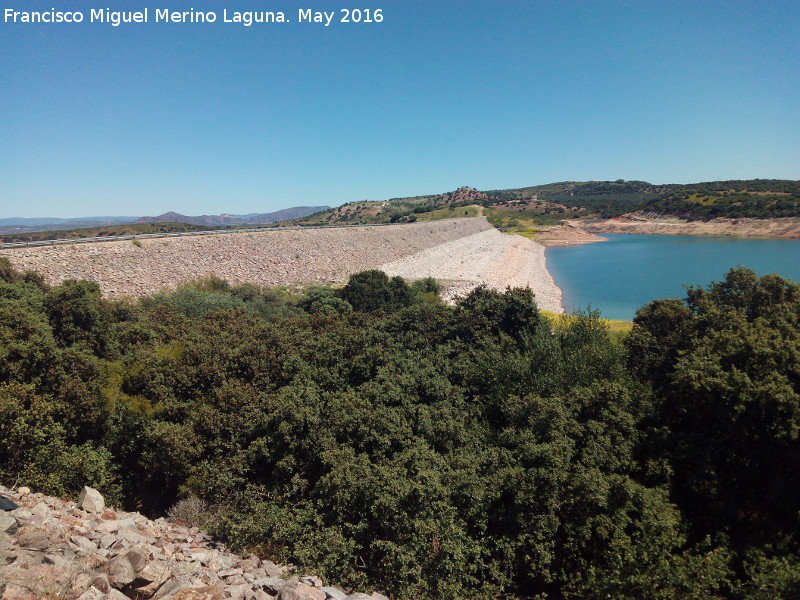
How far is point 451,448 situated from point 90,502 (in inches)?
295

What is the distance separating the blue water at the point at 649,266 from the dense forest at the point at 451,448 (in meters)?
22.8

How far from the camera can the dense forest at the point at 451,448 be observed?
7.93 meters

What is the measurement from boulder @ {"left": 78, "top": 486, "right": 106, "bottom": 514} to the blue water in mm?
30894

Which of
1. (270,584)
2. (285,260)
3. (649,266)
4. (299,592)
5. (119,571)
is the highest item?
(285,260)

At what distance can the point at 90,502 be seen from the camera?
28.9ft

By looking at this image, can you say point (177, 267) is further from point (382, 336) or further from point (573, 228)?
point (573, 228)

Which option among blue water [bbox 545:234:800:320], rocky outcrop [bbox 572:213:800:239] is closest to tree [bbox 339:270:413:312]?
blue water [bbox 545:234:800:320]

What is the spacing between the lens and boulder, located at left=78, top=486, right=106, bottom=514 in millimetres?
8734

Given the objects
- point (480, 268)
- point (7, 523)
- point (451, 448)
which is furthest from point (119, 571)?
point (480, 268)

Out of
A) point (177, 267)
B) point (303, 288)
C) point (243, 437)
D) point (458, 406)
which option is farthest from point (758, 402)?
point (177, 267)

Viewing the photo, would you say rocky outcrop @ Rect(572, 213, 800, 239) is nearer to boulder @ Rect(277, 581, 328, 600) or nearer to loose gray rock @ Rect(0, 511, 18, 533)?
boulder @ Rect(277, 581, 328, 600)

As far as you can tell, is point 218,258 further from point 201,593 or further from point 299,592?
point 299,592

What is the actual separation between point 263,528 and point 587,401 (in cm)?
760

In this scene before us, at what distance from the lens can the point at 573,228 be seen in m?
118
